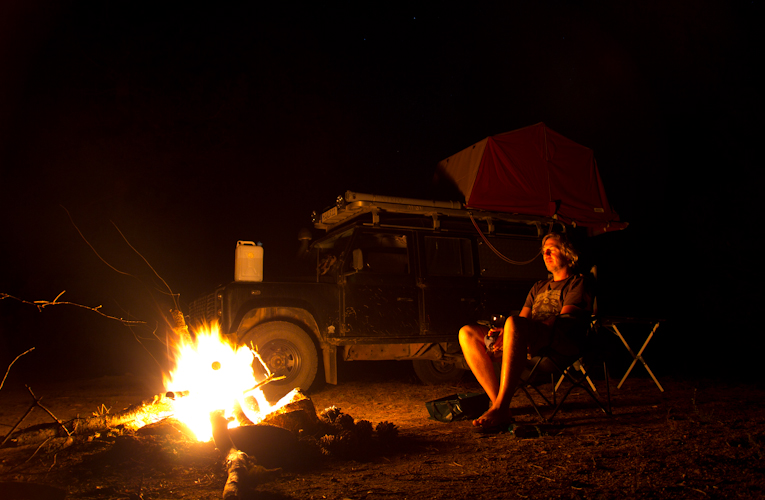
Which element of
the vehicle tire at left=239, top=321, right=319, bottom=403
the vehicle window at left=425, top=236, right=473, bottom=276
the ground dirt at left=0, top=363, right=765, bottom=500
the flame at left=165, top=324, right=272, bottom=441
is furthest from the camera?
the vehicle window at left=425, top=236, right=473, bottom=276

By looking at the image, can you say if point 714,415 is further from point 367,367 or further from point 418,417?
point 367,367

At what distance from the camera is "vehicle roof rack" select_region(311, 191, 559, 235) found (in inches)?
195

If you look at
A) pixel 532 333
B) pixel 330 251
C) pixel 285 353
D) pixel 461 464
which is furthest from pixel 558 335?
pixel 330 251

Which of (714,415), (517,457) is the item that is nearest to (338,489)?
(517,457)

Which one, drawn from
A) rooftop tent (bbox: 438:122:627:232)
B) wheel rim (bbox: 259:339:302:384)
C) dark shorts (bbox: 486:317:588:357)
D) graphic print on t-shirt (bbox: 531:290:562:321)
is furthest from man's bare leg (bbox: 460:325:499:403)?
rooftop tent (bbox: 438:122:627:232)

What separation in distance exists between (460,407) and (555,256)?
4.54 ft

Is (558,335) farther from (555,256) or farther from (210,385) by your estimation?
(210,385)

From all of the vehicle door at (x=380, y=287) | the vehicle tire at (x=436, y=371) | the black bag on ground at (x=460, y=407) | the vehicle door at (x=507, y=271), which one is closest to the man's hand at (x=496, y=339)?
the black bag on ground at (x=460, y=407)

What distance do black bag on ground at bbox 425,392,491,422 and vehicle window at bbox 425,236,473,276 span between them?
1.97 m

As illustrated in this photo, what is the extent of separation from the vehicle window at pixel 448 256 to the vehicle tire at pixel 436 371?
1184 millimetres

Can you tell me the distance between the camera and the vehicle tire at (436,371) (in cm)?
587

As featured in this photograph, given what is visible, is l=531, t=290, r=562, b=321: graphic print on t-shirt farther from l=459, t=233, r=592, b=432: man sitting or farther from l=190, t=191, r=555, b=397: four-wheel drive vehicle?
l=190, t=191, r=555, b=397: four-wheel drive vehicle

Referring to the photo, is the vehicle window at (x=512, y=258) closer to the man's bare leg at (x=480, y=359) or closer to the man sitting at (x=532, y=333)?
the man sitting at (x=532, y=333)

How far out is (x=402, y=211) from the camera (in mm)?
5176
